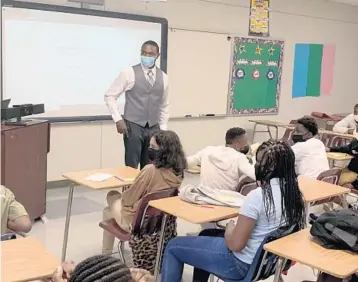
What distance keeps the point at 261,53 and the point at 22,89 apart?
3822mm

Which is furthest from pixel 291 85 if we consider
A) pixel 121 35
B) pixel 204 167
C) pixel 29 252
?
pixel 29 252

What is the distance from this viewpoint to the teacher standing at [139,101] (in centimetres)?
459

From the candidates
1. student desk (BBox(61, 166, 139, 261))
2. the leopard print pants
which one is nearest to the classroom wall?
student desk (BBox(61, 166, 139, 261))

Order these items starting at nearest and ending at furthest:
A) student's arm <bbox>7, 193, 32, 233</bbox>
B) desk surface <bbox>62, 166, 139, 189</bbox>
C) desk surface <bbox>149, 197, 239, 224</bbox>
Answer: student's arm <bbox>7, 193, 32, 233</bbox> → desk surface <bbox>149, 197, 239, 224</bbox> → desk surface <bbox>62, 166, 139, 189</bbox>

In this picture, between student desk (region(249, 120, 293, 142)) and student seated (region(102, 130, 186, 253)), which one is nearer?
student seated (region(102, 130, 186, 253))

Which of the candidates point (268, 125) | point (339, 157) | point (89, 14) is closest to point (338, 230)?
point (339, 157)

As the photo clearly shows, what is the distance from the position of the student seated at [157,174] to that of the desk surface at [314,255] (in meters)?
0.95

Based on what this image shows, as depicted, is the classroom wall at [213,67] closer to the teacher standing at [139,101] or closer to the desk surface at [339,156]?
the teacher standing at [139,101]

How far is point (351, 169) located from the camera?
4863mm

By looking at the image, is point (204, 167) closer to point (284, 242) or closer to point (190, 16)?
point (284, 242)

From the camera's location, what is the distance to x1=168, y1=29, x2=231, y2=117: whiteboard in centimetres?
648

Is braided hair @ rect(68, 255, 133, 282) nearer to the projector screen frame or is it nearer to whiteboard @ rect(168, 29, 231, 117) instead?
the projector screen frame

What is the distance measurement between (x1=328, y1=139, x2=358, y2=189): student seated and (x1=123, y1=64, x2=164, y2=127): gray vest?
1891 millimetres

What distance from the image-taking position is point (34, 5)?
5.08 meters
